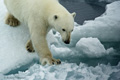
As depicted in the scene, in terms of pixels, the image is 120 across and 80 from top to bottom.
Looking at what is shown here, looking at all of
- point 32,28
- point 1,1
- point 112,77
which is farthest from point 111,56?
point 1,1

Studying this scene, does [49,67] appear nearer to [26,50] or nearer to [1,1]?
[26,50]

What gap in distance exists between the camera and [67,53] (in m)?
4.63

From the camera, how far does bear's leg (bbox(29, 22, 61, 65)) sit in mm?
4027

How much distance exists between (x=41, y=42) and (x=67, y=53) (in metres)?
0.74

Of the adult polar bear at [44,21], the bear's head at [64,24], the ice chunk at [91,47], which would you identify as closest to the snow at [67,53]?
the ice chunk at [91,47]

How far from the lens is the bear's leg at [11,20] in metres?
4.98

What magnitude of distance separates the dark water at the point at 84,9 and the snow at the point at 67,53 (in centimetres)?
64

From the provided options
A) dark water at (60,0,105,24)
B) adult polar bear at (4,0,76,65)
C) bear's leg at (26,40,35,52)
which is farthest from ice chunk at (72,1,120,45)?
adult polar bear at (4,0,76,65)

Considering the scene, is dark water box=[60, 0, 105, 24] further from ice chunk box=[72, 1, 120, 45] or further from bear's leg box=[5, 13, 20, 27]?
bear's leg box=[5, 13, 20, 27]

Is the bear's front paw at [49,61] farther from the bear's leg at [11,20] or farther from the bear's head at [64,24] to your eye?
the bear's leg at [11,20]

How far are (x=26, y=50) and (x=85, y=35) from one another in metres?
1.47

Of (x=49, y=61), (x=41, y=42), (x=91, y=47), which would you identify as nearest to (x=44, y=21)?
(x=41, y=42)

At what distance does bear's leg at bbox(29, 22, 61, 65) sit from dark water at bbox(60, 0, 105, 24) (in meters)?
2.38

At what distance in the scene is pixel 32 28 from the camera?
4059 mm
